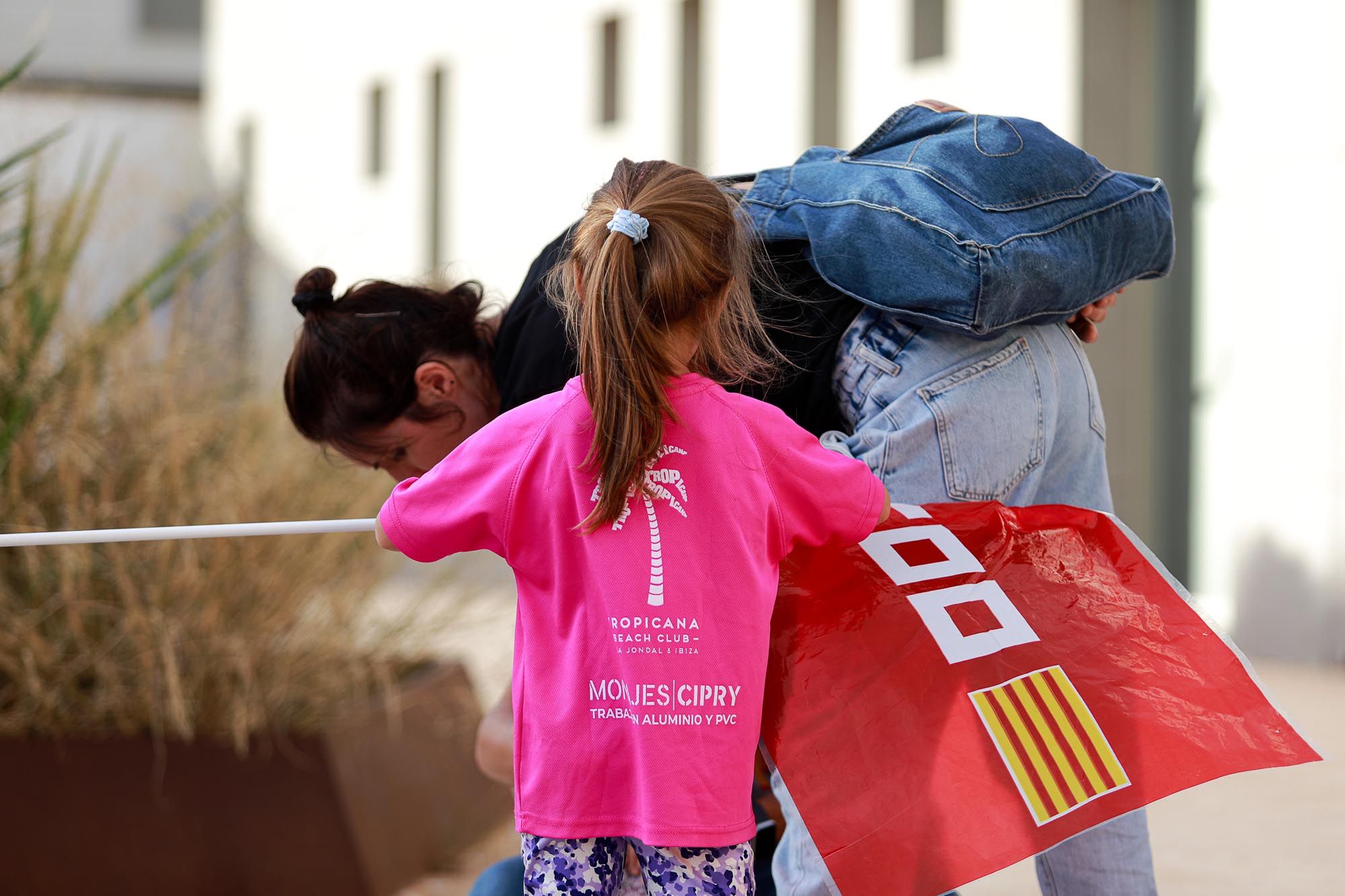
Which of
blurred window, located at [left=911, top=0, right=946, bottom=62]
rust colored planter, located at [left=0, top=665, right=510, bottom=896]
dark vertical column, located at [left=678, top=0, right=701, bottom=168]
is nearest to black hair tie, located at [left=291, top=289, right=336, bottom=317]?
rust colored planter, located at [left=0, top=665, right=510, bottom=896]

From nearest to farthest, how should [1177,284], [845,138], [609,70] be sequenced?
[1177,284]
[845,138]
[609,70]

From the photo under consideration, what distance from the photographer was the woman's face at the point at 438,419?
2.25 m

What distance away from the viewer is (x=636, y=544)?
5.33 ft

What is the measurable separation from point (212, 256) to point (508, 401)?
8.75 feet

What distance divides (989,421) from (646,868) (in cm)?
75

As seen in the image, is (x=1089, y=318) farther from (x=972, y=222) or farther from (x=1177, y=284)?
(x=1177, y=284)

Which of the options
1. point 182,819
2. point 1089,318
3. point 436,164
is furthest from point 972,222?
point 436,164

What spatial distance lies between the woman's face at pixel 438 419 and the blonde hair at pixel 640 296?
602 mm

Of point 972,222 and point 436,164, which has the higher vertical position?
point 436,164

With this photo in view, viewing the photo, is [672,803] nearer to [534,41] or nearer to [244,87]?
[534,41]

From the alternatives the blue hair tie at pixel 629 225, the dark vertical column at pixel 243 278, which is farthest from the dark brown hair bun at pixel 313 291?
the dark vertical column at pixel 243 278

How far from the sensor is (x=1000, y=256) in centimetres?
182

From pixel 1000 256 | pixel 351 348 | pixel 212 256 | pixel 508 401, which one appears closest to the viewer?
pixel 1000 256

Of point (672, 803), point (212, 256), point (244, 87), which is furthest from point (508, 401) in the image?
point (244, 87)
